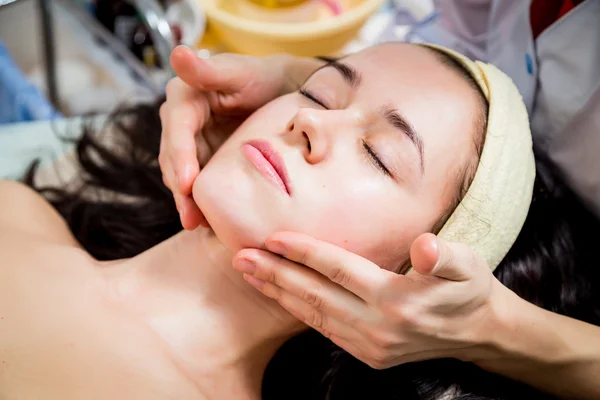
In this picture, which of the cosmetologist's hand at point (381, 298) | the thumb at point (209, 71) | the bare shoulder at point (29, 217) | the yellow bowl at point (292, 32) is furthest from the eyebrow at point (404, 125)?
the yellow bowl at point (292, 32)

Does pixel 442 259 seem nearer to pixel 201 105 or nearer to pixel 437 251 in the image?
pixel 437 251

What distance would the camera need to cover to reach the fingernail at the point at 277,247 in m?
0.74

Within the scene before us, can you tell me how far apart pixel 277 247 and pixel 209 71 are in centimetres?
37

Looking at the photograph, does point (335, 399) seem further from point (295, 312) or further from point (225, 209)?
point (225, 209)

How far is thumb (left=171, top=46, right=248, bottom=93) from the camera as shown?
0.89m

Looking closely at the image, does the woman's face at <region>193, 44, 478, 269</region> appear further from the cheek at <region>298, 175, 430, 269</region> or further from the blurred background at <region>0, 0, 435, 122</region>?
the blurred background at <region>0, 0, 435, 122</region>

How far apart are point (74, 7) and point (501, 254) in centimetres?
163

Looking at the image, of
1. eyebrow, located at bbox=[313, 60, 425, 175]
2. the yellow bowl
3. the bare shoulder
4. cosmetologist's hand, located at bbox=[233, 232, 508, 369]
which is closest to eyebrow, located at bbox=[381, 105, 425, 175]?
eyebrow, located at bbox=[313, 60, 425, 175]

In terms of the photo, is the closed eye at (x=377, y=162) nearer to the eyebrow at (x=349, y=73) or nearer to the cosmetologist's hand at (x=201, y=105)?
the eyebrow at (x=349, y=73)

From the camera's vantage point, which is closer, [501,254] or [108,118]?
[501,254]

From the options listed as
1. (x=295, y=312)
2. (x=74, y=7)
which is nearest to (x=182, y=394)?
(x=295, y=312)

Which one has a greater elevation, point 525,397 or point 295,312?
point 295,312

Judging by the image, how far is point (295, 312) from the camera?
79 cm

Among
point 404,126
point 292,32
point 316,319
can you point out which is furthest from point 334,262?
point 292,32
